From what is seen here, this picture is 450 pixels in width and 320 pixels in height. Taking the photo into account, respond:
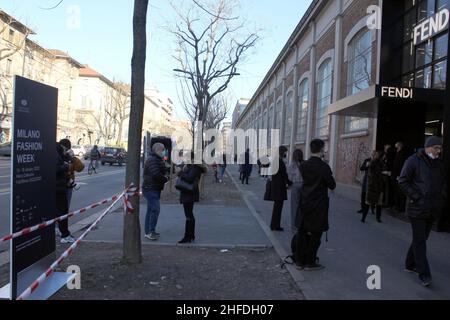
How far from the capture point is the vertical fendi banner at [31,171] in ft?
14.8

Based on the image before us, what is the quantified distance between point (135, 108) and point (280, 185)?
13.5 feet

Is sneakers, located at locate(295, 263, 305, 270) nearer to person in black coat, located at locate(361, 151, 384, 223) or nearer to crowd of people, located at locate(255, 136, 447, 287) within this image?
crowd of people, located at locate(255, 136, 447, 287)

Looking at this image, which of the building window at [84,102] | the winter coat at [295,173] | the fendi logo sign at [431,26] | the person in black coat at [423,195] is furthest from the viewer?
the building window at [84,102]

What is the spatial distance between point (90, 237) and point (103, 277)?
2.84 meters

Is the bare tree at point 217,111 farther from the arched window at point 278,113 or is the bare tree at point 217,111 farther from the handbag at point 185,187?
the handbag at point 185,187

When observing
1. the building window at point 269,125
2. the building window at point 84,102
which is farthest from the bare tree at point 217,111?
the building window at point 84,102

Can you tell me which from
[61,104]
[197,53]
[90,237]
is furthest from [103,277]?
[61,104]

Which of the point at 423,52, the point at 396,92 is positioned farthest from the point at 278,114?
the point at 396,92

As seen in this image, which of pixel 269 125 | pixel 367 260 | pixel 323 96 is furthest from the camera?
pixel 269 125

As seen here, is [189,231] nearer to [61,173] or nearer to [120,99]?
[61,173]

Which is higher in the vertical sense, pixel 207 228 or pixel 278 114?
pixel 278 114

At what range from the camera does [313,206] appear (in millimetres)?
6152

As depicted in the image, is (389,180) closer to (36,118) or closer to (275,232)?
(275,232)

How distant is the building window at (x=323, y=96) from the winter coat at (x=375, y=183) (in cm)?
884
